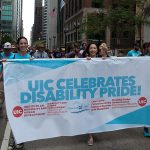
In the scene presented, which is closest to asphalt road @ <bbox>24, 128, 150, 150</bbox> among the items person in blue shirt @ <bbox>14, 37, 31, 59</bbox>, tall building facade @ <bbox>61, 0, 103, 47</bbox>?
person in blue shirt @ <bbox>14, 37, 31, 59</bbox>

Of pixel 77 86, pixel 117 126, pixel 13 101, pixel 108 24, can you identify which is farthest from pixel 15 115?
pixel 108 24

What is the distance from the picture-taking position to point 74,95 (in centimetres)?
646

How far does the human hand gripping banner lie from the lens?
6.05m

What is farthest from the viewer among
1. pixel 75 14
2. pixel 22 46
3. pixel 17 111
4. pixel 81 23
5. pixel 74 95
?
pixel 75 14

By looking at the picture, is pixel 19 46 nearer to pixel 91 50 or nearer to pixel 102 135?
pixel 91 50

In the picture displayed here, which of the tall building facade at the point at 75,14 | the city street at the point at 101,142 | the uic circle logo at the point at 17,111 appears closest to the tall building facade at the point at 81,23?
the tall building facade at the point at 75,14

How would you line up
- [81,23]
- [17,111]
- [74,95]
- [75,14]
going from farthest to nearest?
[75,14] < [81,23] < [74,95] < [17,111]

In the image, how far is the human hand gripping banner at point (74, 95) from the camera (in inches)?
238

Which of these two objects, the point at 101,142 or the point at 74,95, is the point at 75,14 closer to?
the point at 101,142

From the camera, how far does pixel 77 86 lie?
21.2 feet

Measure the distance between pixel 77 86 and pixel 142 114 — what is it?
1.39 m

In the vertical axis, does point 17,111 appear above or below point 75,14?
below

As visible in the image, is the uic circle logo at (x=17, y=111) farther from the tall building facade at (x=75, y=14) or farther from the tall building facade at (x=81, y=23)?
the tall building facade at (x=75, y=14)

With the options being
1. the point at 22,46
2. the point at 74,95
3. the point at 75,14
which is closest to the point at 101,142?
the point at 74,95
